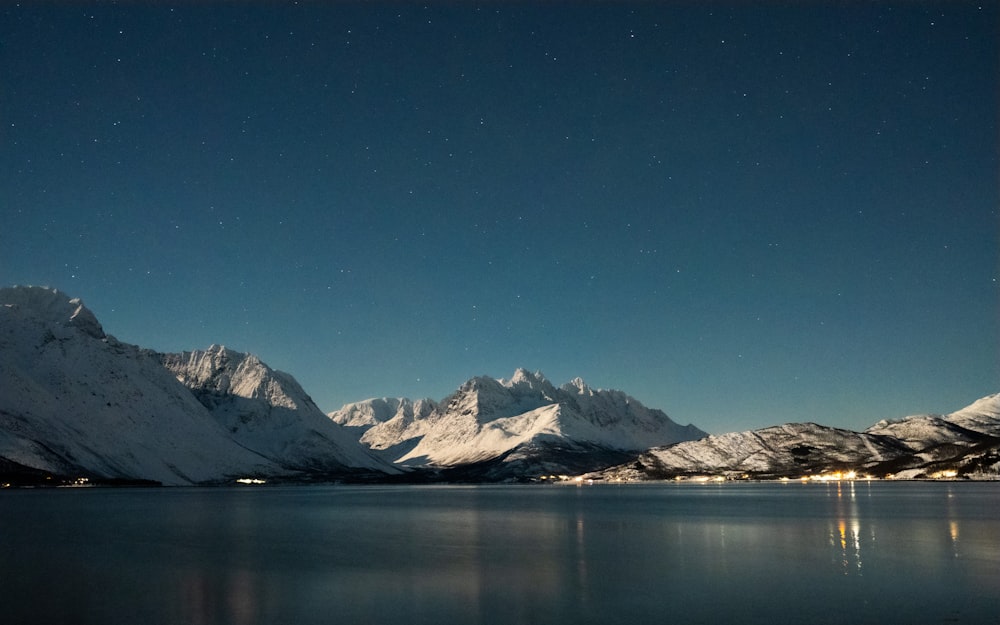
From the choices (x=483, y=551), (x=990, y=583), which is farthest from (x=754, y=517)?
(x=990, y=583)

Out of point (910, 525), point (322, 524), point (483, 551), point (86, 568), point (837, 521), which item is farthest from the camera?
point (322, 524)

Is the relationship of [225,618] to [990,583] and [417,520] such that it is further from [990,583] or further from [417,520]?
[417,520]

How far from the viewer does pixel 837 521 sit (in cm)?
9388

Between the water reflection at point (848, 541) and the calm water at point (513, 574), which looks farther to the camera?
the water reflection at point (848, 541)

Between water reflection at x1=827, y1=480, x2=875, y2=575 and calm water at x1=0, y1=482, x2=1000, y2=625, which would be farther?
water reflection at x1=827, y1=480, x2=875, y2=575

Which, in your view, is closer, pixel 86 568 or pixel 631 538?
pixel 86 568

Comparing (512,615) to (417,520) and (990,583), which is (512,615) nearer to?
(990,583)

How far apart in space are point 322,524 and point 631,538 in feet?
159

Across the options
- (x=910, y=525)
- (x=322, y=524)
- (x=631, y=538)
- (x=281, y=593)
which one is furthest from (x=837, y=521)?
(x=281, y=593)

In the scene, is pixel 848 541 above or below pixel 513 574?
below

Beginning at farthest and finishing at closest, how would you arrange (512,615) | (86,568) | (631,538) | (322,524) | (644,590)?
(322,524) < (631,538) < (86,568) < (644,590) < (512,615)

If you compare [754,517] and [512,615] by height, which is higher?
[512,615]

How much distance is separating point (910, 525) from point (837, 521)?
10543mm

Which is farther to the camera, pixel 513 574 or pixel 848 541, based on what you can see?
pixel 848 541
